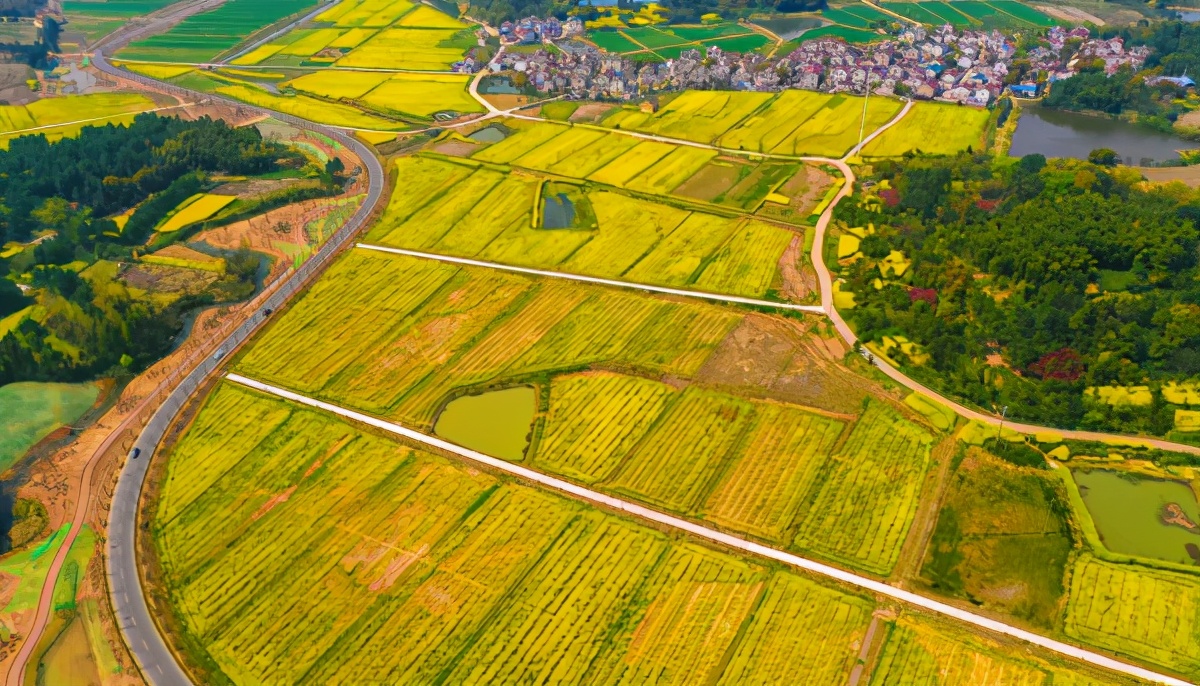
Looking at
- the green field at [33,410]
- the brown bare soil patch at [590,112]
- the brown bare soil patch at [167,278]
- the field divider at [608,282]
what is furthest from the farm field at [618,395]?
the brown bare soil patch at [590,112]

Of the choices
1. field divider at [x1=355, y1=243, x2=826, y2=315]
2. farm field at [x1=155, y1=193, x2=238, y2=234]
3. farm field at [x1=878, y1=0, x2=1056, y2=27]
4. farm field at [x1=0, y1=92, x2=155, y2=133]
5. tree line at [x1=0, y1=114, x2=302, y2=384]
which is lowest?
farm field at [x1=878, y1=0, x2=1056, y2=27]

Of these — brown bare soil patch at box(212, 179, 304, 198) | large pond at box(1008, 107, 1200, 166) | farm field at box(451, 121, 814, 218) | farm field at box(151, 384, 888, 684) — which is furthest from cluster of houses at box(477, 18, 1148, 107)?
farm field at box(151, 384, 888, 684)

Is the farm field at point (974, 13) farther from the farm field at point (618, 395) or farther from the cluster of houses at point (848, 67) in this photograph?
the farm field at point (618, 395)

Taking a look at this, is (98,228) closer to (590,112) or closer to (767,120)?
(590,112)

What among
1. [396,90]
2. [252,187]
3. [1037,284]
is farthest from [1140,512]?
[396,90]

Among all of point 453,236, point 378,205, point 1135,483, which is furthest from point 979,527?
point 378,205

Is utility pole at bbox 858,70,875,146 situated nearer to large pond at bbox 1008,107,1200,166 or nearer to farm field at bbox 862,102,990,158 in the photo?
farm field at bbox 862,102,990,158

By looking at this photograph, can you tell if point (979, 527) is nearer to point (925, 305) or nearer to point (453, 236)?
point (925, 305)
